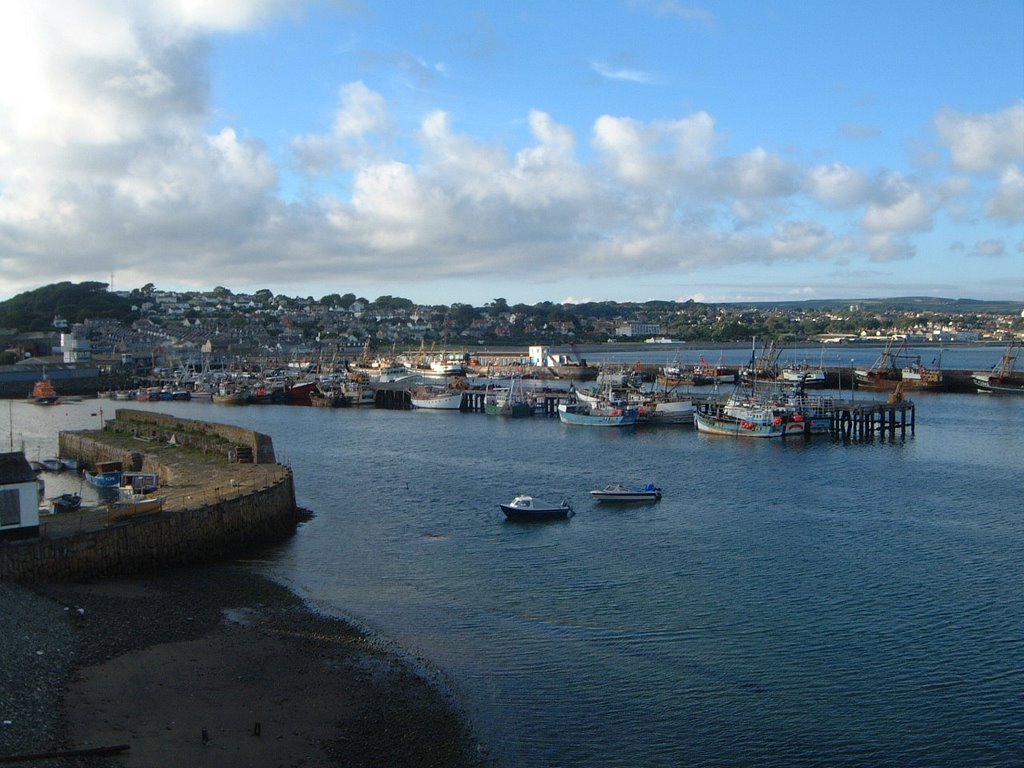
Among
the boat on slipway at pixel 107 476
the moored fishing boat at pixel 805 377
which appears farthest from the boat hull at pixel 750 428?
the moored fishing boat at pixel 805 377

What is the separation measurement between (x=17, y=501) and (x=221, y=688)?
9.06 metres

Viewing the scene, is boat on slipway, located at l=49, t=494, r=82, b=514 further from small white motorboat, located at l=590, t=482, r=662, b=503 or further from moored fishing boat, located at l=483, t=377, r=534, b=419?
moored fishing boat, located at l=483, t=377, r=534, b=419

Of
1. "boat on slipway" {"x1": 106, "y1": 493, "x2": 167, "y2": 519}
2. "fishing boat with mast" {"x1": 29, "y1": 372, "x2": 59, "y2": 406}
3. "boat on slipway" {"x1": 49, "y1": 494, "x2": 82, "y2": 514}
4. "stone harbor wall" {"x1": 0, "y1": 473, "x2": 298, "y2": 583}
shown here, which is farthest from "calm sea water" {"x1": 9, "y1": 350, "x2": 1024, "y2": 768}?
"fishing boat with mast" {"x1": 29, "y1": 372, "x2": 59, "y2": 406}

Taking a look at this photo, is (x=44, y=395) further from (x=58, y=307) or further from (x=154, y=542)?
(x=58, y=307)

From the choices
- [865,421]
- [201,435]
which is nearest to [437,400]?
[865,421]

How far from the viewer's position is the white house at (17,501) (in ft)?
72.2

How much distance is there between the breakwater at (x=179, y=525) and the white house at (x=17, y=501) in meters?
0.36

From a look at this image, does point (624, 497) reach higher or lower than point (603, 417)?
lower

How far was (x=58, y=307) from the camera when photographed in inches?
6560

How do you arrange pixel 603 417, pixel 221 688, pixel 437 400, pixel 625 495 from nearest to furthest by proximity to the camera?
1. pixel 221 688
2. pixel 625 495
3. pixel 603 417
4. pixel 437 400

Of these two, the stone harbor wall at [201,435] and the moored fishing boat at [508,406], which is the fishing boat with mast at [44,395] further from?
the moored fishing boat at [508,406]

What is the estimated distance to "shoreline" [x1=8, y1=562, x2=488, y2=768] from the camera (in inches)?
555

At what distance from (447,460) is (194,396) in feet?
163

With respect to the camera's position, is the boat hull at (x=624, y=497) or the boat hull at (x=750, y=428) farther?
the boat hull at (x=750, y=428)
